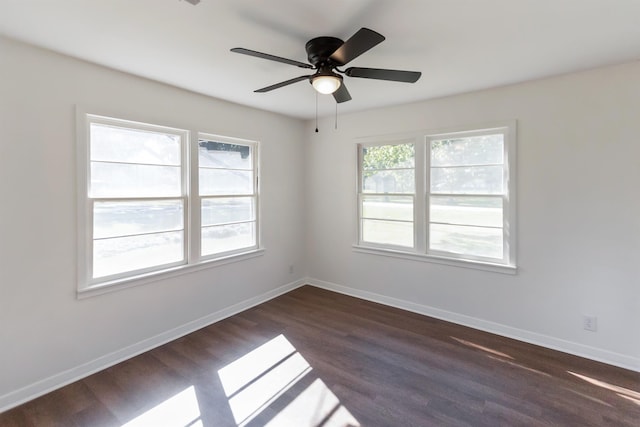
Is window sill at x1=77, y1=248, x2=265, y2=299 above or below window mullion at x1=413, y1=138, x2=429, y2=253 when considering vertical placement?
below

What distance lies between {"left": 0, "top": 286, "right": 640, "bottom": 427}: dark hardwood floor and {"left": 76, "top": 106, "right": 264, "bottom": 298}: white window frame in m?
0.73

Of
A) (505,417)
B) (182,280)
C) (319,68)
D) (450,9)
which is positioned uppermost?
(450,9)

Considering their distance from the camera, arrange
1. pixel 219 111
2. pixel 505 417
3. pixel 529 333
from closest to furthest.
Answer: pixel 505 417, pixel 529 333, pixel 219 111

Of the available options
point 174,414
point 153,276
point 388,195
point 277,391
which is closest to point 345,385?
point 277,391

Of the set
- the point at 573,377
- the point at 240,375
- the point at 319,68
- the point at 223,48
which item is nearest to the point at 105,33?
the point at 223,48

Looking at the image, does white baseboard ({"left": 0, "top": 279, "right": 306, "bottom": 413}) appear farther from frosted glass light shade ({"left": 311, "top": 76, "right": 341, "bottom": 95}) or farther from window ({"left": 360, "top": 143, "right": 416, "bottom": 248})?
frosted glass light shade ({"left": 311, "top": 76, "right": 341, "bottom": 95})

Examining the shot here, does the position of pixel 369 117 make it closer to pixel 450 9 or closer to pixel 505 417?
pixel 450 9

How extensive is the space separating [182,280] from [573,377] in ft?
12.2

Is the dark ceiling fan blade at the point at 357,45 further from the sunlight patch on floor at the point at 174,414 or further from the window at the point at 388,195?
the sunlight patch on floor at the point at 174,414

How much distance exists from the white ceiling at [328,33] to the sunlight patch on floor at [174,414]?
8.61ft

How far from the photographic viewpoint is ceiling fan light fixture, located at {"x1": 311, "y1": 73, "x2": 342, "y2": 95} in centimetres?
202

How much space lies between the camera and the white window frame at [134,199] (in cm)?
246

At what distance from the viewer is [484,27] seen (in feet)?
6.48

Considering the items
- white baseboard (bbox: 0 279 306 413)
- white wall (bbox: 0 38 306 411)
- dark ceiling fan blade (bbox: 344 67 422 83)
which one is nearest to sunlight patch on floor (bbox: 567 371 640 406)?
dark ceiling fan blade (bbox: 344 67 422 83)
